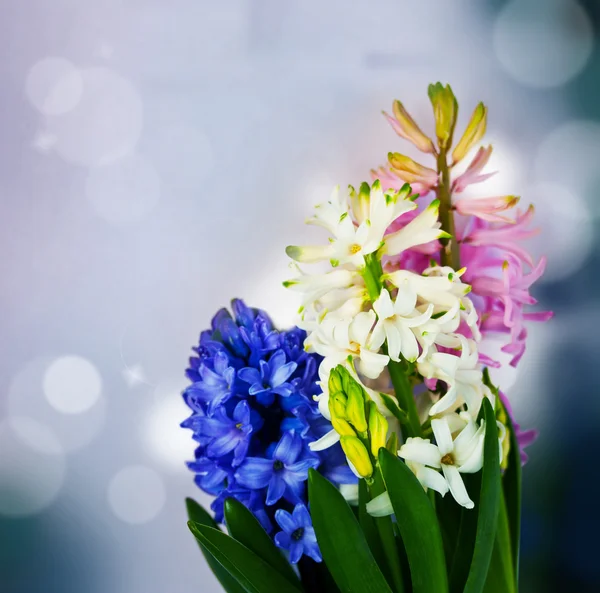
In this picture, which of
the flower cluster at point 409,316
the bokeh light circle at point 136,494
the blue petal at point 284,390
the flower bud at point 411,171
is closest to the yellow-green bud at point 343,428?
the flower cluster at point 409,316

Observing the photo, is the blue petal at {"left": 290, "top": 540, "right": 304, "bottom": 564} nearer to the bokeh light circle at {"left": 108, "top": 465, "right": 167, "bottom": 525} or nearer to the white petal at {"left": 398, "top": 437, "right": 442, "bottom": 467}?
the white petal at {"left": 398, "top": 437, "right": 442, "bottom": 467}

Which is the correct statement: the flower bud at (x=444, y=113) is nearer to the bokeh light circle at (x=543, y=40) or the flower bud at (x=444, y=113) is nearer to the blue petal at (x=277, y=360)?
the bokeh light circle at (x=543, y=40)

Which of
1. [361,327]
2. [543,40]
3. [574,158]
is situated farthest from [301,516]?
[543,40]

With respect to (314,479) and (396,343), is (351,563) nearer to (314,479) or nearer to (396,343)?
(314,479)

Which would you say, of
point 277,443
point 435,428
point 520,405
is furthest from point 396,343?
point 520,405

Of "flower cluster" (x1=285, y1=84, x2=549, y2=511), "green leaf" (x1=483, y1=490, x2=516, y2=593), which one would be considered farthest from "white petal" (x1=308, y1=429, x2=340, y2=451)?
"green leaf" (x1=483, y1=490, x2=516, y2=593)

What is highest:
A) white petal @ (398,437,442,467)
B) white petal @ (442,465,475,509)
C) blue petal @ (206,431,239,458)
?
blue petal @ (206,431,239,458)

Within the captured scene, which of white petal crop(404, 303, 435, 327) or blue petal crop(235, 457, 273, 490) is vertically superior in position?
white petal crop(404, 303, 435, 327)
